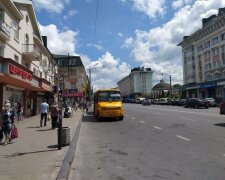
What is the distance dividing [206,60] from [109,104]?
191 feet

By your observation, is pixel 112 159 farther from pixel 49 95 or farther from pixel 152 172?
pixel 49 95

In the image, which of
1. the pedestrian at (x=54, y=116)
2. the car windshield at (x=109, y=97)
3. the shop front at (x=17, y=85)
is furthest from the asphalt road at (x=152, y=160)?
the car windshield at (x=109, y=97)

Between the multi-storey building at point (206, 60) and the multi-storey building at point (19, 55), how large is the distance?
136ft

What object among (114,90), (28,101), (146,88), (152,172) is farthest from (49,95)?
(146,88)

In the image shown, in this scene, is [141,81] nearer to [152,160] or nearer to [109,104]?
[109,104]

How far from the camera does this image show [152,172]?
776cm

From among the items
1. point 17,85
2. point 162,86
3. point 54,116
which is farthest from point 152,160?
point 162,86

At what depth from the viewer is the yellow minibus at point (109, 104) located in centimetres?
2623

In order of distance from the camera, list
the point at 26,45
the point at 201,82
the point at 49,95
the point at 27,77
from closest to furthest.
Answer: the point at 27,77 < the point at 26,45 < the point at 49,95 < the point at 201,82

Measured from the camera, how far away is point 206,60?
79.5m

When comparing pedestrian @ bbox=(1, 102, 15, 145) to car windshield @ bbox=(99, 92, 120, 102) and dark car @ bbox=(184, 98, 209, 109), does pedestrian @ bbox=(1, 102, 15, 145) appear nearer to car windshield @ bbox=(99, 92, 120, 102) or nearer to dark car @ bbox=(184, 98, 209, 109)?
car windshield @ bbox=(99, 92, 120, 102)

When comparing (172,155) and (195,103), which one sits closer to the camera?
(172,155)

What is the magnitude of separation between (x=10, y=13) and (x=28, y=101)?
425 inches

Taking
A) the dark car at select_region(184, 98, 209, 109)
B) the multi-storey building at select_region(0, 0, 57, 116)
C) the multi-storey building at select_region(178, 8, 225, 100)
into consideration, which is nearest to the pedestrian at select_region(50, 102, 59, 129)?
the multi-storey building at select_region(0, 0, 57, 116)
